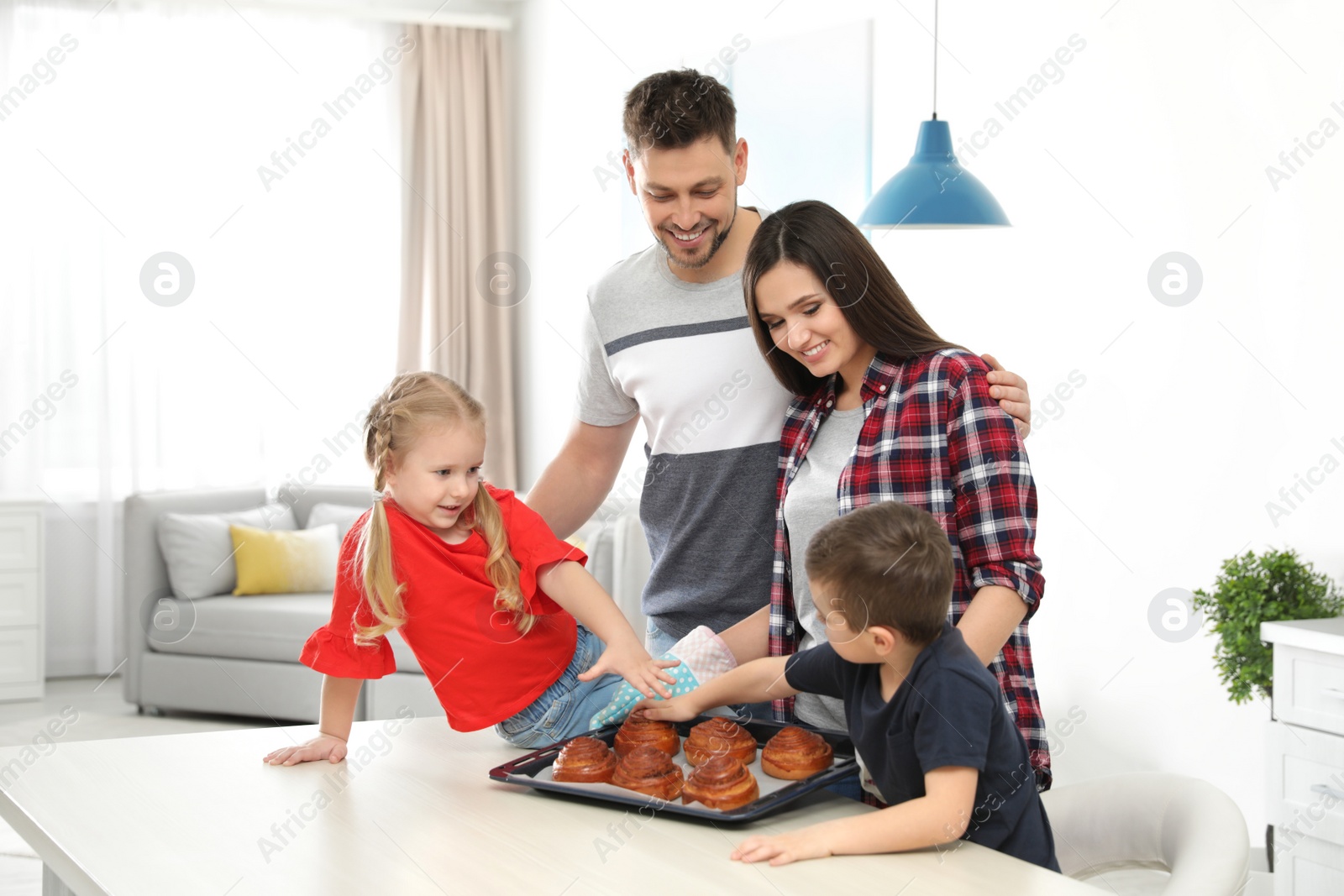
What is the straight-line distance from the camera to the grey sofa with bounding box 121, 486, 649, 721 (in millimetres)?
4605

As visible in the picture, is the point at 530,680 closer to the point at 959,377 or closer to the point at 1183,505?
the point at 959,377

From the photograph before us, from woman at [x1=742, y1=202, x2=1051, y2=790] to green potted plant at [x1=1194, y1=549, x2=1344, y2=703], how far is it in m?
1.31

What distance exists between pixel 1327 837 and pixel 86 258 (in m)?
5.63

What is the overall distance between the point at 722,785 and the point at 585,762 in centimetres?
19

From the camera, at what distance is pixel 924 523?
1274 millimetres

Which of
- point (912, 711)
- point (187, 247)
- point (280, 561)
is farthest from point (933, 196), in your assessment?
point (187, 247)

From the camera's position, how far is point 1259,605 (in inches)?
103

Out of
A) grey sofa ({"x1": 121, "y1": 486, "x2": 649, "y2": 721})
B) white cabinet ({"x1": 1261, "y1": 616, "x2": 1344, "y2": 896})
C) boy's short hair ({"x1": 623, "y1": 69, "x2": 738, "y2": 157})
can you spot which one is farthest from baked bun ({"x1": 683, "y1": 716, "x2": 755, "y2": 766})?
grey sofa ({"x1": 121, "y1": 486, "x2": 649, "y2": 721})

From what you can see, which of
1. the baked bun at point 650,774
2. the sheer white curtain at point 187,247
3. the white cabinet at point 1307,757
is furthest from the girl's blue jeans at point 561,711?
the sheer white curtain at point 187,247

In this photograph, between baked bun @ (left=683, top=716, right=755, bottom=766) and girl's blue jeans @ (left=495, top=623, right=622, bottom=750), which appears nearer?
baked bun @ (left=683, top=716, right=755, bottom=766)

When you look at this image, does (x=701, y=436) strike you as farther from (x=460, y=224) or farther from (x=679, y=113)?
(x=460, y=224)

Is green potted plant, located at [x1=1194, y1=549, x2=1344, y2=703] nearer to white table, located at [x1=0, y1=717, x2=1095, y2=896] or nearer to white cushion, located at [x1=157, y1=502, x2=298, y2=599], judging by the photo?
white table, located at [x1=0, y1=717, x2=1095, y2=896]

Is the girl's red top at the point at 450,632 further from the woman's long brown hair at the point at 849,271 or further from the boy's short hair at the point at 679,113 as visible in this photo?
the boy's short hair at the point at 679,113

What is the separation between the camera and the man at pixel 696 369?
1.81m
